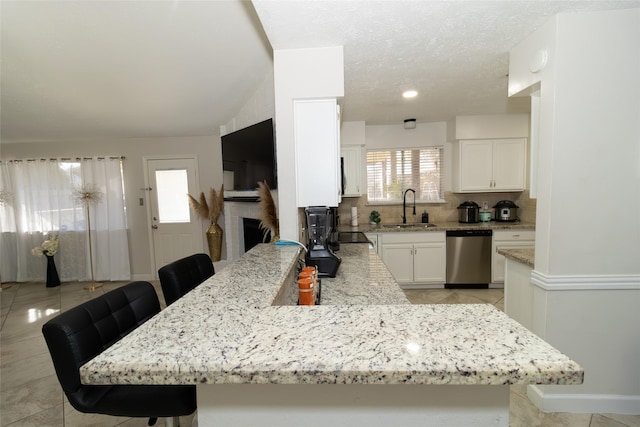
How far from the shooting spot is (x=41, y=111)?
361cm

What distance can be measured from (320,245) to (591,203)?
5.14ft

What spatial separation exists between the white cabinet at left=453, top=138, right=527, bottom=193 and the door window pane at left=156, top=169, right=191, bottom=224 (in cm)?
414

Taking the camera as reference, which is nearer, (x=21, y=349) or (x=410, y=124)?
(x=21, y=349)

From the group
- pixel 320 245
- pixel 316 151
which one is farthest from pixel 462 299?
A: pixel 316 151

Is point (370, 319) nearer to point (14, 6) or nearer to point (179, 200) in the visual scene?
point (14, 6)

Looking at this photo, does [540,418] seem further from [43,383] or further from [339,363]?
[43,383]

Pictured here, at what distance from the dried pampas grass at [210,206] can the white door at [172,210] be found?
31 centimetres

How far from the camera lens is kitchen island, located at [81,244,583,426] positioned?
2.08 ft

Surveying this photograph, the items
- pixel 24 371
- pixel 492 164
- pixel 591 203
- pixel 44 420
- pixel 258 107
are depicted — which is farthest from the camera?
pixel 492 164

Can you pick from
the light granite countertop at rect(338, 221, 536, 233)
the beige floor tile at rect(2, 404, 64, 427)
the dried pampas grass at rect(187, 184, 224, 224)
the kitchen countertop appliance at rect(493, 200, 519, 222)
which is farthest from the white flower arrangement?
the kitchen countertop appliance at rect(493, 200, 519, 222)

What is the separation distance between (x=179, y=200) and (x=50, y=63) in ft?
8.00

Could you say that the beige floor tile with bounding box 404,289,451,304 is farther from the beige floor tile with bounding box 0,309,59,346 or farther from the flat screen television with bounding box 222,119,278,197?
the beige floor tile with bounding box 0,309,59,346

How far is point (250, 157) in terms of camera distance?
10.8 ft

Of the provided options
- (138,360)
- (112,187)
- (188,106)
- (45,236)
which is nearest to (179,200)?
(112,187)
